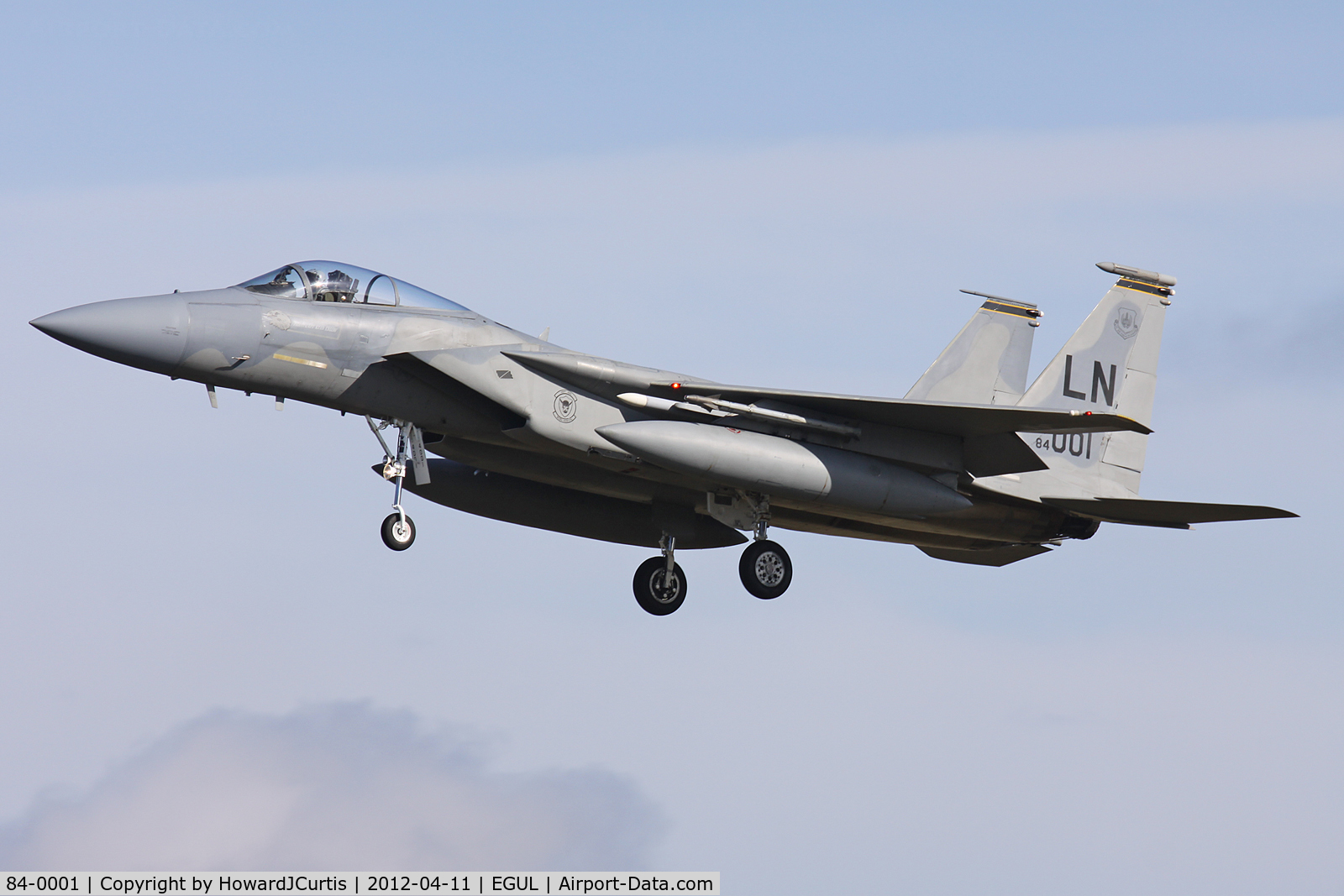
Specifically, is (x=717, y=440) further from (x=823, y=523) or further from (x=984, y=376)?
(x=984, y=376)

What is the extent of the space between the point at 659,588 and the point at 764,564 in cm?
205

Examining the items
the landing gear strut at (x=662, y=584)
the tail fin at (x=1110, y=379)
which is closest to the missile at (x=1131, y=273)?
the tail fin at (x=1110, y=379)

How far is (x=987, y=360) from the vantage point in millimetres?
21219

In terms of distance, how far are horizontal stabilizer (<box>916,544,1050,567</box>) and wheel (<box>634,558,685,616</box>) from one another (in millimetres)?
3716

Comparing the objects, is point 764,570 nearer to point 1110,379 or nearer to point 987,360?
point 987,360

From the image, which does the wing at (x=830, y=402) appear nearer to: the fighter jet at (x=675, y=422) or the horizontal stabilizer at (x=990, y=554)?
the fighter jet at (x=675, y=422)

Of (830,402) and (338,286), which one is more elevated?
(338,286)

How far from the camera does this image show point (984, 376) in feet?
69.4

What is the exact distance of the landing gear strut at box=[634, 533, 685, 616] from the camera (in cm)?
2047

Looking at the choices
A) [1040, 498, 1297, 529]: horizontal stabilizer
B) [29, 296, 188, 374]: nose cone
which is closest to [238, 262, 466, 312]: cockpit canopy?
[29, 296, 188, 374]: nose cone

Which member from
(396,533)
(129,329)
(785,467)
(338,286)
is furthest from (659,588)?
(129,329)

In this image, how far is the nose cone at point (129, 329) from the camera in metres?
15.7

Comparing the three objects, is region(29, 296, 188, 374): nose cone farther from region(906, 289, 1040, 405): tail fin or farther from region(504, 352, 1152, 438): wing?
region(906, 289, 1040, 405): tail fin

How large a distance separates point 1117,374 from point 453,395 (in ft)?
30.8
